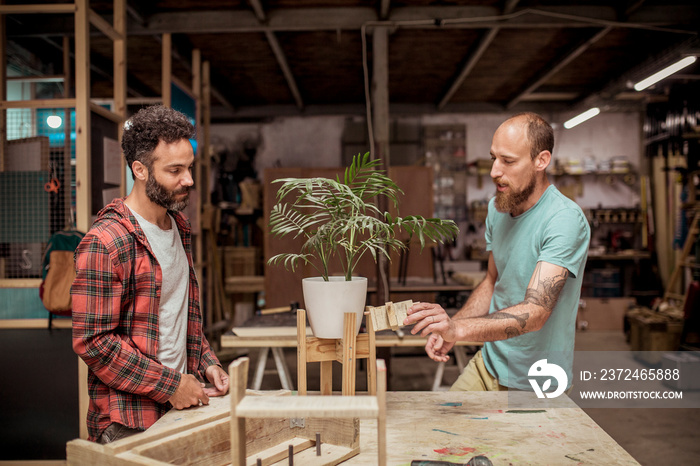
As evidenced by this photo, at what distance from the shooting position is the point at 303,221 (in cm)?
155

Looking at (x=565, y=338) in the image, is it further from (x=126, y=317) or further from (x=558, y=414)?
(x=126, y=317)

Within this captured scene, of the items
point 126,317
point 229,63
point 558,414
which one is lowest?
point 558,414

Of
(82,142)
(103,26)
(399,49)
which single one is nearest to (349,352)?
(82,142)

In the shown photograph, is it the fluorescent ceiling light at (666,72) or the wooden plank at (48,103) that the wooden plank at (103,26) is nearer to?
the wooden plank at (48,103)

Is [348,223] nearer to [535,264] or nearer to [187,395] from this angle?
[187,395]

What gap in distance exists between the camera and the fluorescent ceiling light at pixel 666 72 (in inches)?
205

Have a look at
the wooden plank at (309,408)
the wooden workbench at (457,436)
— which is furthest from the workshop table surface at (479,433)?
the wooden plank at (309,408)

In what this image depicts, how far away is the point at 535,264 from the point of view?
1821 millimetres

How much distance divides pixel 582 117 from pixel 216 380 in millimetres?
7633

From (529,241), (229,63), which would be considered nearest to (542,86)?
(229,63)

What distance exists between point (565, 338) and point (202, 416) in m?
1.28

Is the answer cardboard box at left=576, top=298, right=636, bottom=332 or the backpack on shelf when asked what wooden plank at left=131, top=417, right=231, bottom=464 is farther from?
cardboard box at left=576, top=298, right=636, bottom=332

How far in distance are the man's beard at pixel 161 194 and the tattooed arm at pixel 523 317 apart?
0.87 meters

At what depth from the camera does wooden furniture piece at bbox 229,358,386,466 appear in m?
0.91
